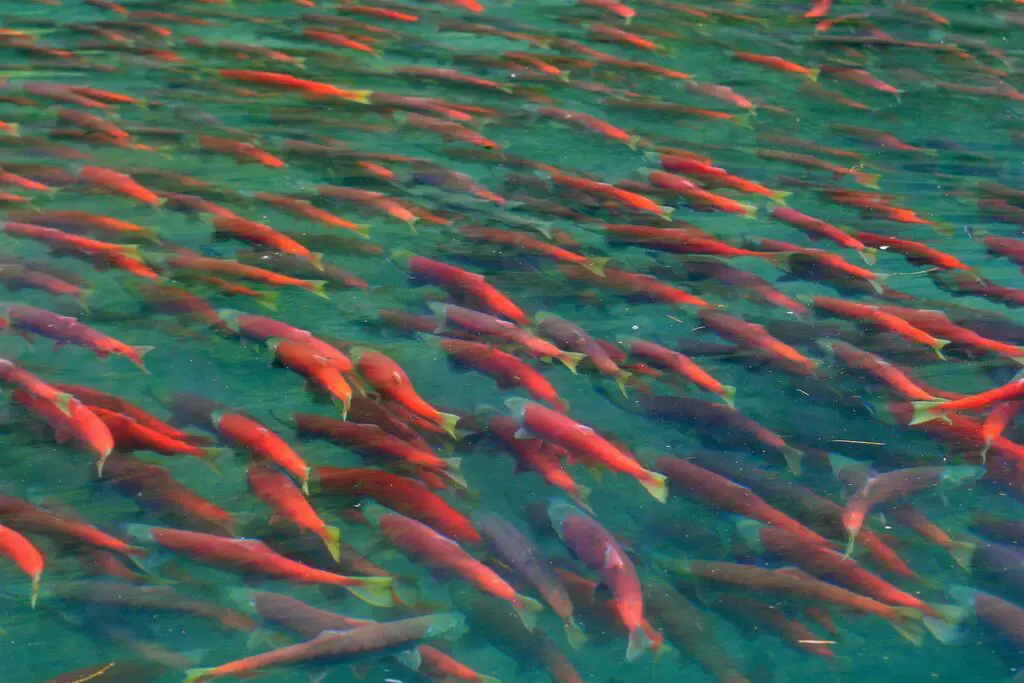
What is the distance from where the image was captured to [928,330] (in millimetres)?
4258

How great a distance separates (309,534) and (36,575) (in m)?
0.84

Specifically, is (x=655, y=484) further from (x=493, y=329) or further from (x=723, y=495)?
(x=493, y=329)

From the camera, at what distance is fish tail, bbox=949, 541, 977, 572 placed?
10.7 ft

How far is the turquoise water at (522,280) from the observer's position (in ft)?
10.4

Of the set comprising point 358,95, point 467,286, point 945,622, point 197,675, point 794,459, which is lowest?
point 197,675

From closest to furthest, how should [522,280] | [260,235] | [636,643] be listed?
[636,643]
[260,235]
[522,280]

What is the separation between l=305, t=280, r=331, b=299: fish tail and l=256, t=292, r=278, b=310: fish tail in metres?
0.15

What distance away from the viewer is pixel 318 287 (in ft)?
14.6

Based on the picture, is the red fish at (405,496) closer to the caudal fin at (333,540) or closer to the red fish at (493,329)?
the caudal fin at (333,540)

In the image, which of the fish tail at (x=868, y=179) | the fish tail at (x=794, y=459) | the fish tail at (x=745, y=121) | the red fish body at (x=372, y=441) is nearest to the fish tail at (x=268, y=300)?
the red fish body at (x=372, y=441)

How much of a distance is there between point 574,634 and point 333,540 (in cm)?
84

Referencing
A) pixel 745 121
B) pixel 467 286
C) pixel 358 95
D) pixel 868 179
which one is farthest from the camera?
pixel 745 121

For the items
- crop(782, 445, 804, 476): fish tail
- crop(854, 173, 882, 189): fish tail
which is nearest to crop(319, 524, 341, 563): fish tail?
crop(782, 445, 804, 476): fish tail

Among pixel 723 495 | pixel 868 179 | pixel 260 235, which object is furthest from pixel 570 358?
pixel 868 179
